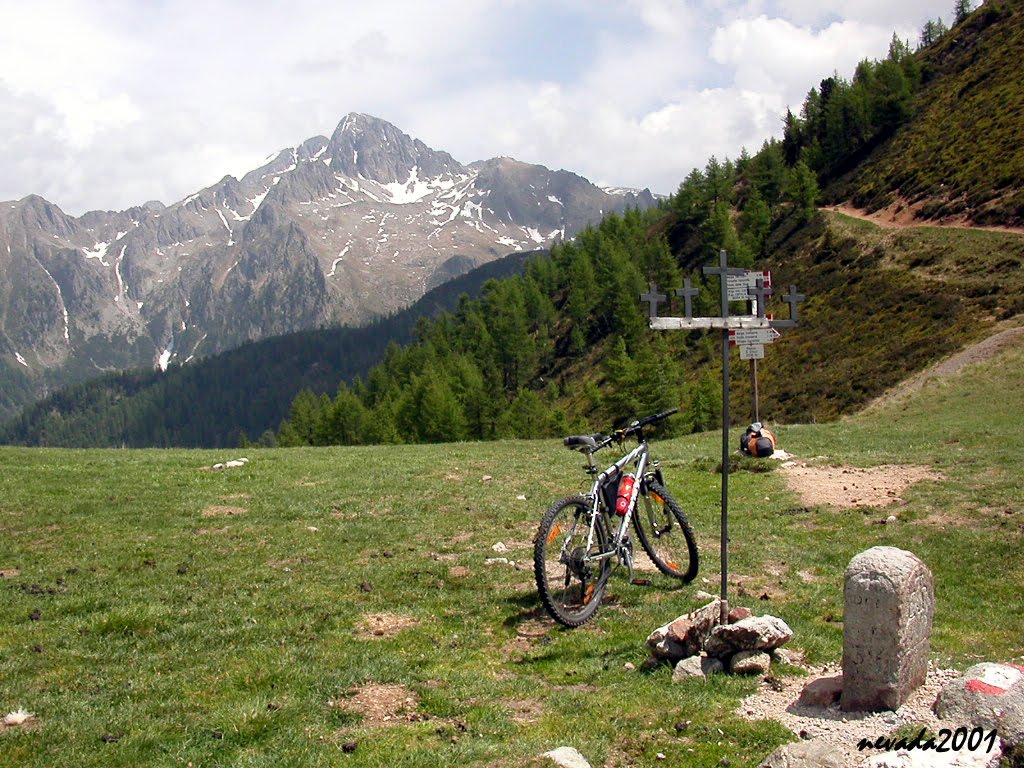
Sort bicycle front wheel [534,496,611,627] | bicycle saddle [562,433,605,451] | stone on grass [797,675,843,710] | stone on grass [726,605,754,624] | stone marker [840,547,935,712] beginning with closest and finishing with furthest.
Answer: stone marker [840,547,935,712], stone on grass [797,675,843,710], stone on grass [726,605,754,624], bicycle front wheel [534,496,611,627], bicycle saddle [562,433,605,451]

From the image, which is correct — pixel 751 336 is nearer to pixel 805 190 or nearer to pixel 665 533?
pixel 665 533

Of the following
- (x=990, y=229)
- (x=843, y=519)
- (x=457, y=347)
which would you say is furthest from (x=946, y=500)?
(x=457, y=347)

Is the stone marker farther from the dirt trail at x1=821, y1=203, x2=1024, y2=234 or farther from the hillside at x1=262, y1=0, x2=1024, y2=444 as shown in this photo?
the dirt trail at x1=821, y1=203, x2=1024, y2=234

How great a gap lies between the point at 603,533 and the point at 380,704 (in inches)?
166

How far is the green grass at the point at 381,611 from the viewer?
7.17 metres

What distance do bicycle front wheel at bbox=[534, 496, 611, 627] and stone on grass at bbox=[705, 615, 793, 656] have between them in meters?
2.24

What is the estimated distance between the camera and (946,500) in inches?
715

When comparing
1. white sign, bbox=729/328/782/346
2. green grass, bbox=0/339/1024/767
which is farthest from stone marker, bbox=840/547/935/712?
white sign, bbox=729/328/782/346

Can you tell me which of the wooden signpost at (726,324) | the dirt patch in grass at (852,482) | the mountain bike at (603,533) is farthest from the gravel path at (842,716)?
the dirt patch in grass at (852,482)

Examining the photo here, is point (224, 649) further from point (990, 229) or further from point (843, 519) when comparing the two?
point (990, 229)

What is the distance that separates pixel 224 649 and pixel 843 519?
14247mm

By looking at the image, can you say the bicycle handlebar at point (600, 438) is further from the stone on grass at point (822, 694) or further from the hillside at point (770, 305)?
the hillside at point (770, 305)

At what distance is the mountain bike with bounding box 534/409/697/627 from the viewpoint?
410 inches

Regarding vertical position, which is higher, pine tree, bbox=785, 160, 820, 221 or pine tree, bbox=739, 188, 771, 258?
pine tree, bbox=785, 160, 820, 221
